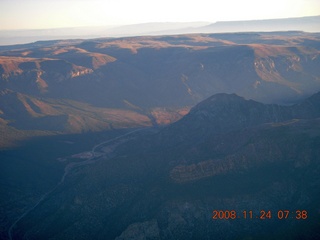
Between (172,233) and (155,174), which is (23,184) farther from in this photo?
(172,233)

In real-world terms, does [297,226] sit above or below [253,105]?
below

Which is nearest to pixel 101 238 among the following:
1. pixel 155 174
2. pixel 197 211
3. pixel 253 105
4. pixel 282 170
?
pixel 197 211

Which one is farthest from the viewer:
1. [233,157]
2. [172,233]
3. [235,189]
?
[233,157]

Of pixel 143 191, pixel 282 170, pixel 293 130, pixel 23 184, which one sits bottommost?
pixel 23 184

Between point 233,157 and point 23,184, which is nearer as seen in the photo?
point 233,157
